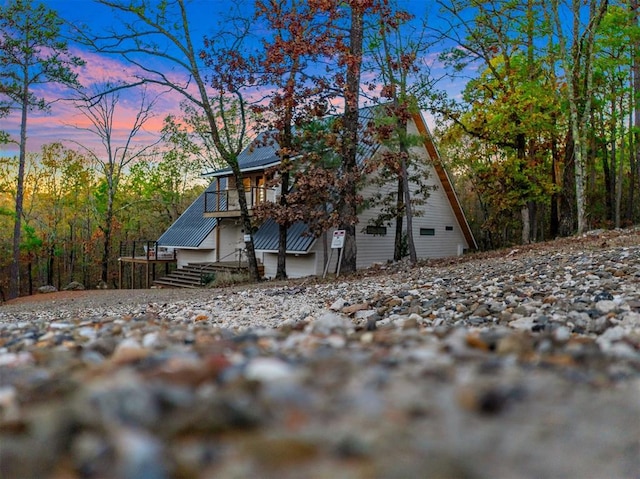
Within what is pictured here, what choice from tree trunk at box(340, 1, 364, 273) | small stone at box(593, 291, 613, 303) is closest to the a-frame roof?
tree trunk at box(340, 1, 364, 273)

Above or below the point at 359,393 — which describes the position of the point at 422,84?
above

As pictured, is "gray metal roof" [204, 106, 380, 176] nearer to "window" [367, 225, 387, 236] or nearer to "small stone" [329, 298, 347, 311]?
"window" [367, 225, 387, 236]

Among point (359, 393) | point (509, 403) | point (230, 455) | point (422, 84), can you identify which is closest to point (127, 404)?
point (230, 455)

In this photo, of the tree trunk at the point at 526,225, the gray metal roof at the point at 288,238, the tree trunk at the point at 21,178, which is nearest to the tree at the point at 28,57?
the tree trunk at the point at 21,178

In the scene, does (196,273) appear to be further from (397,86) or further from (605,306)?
(605,306)

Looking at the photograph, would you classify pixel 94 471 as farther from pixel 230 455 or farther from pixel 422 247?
pixel 422 247

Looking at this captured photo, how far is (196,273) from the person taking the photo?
69.8 feet

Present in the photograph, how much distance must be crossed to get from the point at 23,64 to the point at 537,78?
20108 millimetres

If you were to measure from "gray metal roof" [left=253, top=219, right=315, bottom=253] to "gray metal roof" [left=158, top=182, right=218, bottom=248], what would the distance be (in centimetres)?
309

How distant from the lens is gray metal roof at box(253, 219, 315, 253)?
60.3 ft

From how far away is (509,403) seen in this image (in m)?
1.48

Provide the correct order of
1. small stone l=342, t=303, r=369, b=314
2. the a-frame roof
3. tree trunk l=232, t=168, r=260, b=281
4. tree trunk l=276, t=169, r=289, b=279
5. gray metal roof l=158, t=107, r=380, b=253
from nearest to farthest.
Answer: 1. small stone l=342, t=303, r=369, b=314
2. tree trunk l=276, t=169, r=289, b=279
3. tree trunk l=232, t=168, r=260, b=281
4. gray metal roof l=158, t=107, r=380, b=253
5. the a-frame roof

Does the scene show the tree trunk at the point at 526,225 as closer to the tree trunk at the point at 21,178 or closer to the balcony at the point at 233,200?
the balcony at the point at 233,200

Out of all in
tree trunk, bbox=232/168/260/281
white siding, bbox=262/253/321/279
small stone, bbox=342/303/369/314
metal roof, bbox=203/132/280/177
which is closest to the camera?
small stone, bbox=342/303/369/314
